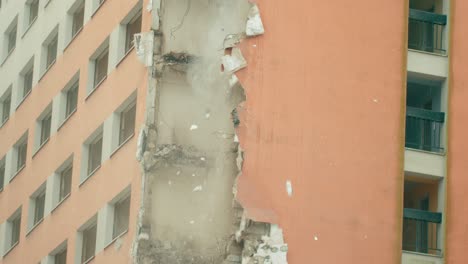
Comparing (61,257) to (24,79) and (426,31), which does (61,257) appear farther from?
(426,31)

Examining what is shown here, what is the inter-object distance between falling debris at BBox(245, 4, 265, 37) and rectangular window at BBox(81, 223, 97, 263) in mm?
6924

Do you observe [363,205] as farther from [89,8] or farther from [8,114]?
[8,114]

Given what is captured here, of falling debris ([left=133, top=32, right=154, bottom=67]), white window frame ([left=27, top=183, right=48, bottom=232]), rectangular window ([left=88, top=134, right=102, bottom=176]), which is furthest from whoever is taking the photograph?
white window frame ([left=27, top=183, right=48, bottom=232])

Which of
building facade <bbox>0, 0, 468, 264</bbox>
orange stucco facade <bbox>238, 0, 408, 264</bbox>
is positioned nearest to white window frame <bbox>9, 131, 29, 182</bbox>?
building facade <bbox>0, 0, 468, 264</bbox>

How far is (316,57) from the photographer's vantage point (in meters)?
43.0

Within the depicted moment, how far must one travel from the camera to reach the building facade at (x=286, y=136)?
137 feet

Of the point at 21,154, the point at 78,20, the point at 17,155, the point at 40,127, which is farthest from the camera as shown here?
the point at 17,155

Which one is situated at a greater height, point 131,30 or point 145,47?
point 131,30

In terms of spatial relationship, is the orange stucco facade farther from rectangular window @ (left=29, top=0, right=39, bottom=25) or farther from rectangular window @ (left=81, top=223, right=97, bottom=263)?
rectangular window @ (left=29, top=0, right=39, bottom=25)

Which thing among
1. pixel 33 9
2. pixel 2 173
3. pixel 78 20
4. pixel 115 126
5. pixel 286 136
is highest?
pixel 33 9

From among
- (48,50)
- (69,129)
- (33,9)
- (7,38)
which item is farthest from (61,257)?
(7,38)

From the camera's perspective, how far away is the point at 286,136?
139 ft

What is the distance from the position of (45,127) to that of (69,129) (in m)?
3.29

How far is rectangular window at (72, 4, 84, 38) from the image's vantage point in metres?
50.9
